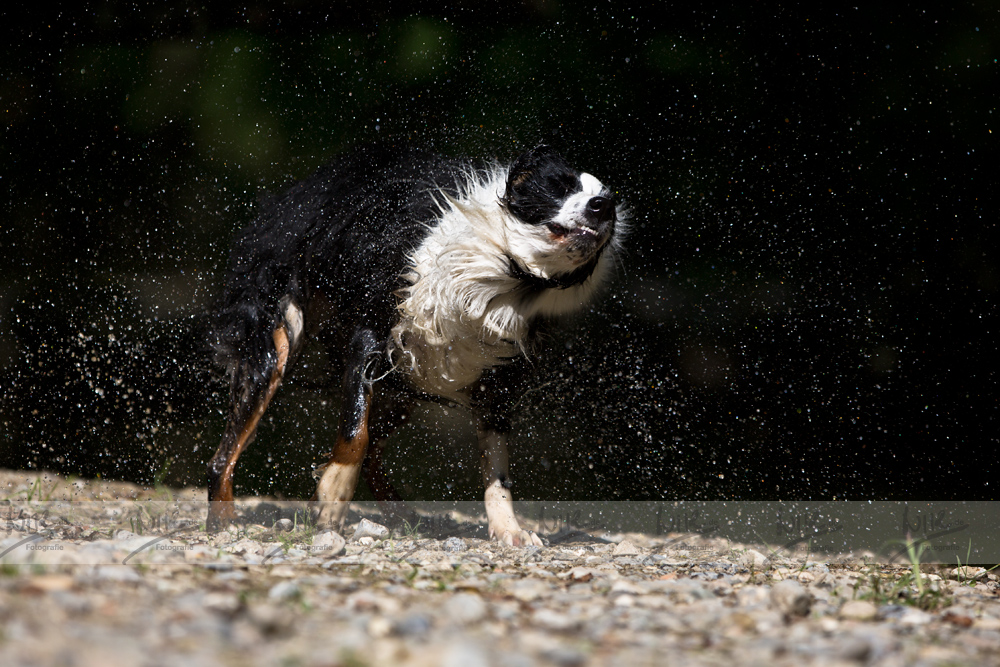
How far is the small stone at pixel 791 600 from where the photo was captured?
2.31 m

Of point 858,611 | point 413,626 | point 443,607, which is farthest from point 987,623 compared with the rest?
point 413,626

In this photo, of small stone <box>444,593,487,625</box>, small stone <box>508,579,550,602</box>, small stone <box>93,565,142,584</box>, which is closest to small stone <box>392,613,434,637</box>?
small stone <box>444,593,487,625</box>

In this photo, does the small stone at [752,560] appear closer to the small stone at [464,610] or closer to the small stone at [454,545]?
the small stone at [454,545]

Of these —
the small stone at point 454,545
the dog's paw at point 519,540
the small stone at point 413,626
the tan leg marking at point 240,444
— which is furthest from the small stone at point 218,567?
the dog's paw at point 519,540

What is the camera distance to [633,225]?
4449 mm

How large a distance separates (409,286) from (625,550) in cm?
162

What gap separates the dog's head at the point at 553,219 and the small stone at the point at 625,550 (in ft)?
4.19

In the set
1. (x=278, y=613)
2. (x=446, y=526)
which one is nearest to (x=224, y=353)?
(x=446, y=526)

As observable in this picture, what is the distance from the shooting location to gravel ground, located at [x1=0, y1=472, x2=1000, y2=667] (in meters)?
1.59

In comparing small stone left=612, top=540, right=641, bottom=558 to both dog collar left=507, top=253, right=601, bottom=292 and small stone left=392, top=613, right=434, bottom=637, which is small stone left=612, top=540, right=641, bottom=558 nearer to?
dog collar left=507, top=253, right=601, bottom=292

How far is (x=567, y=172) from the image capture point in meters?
3.58

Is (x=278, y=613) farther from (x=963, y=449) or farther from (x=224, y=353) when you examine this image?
(x=963, y=449)

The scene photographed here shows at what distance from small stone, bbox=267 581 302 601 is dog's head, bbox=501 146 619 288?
1.85m

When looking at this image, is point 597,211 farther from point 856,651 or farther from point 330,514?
point 856,651
